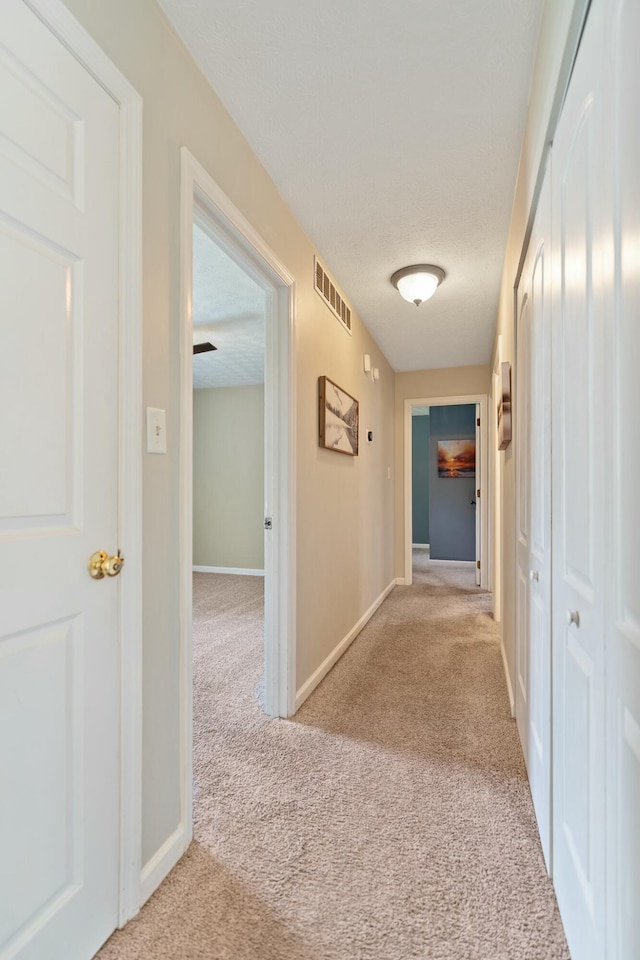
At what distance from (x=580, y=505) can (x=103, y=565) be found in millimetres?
1091

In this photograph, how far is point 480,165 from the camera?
1.96 metres

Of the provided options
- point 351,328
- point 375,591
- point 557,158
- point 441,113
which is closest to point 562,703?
point 557,158

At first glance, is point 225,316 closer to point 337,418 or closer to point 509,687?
point 337,418

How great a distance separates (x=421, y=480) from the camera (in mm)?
8500

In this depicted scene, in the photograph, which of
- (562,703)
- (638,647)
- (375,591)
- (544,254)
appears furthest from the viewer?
(375,591)

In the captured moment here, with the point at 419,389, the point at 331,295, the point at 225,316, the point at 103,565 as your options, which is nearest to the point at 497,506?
the point at 419,389

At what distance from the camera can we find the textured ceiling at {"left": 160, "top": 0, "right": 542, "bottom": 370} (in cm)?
134

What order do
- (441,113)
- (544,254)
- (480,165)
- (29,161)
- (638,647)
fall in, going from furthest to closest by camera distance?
(480,165)
(441,113)
(544,254)
(29,161)
(638,647)

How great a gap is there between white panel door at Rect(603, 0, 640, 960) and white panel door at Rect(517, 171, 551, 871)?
1.92 feet

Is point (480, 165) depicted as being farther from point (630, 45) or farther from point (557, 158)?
point (630, 45)

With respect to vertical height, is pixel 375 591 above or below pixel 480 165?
below

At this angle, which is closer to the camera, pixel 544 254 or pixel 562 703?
pixel 562 703

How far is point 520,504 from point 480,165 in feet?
4.67

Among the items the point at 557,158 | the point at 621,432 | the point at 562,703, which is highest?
the point at 557,158
